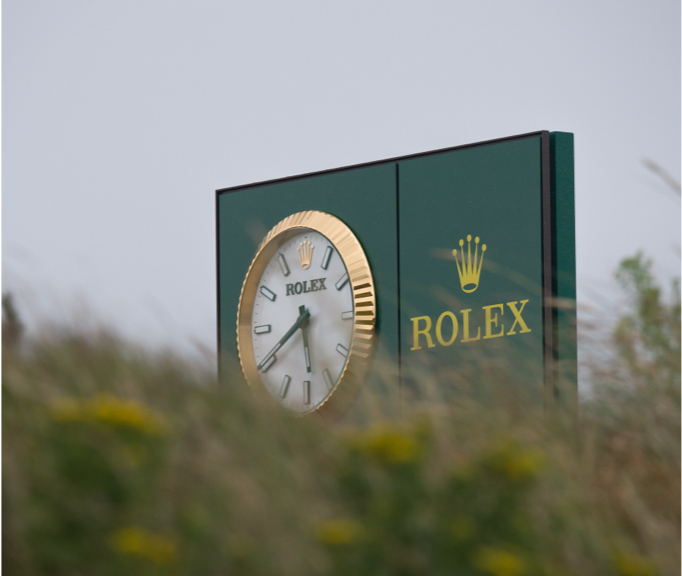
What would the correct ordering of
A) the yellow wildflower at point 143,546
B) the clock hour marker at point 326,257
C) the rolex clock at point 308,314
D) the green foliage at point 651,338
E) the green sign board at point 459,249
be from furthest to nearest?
the clock hour marker at point 326,257
the rolex clock at point 308,314
the green sign board at point 459,249
the green foliage at point 651,338
the yellow wildflower at point 143,546

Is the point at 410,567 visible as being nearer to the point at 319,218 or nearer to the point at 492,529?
the point at 492,529

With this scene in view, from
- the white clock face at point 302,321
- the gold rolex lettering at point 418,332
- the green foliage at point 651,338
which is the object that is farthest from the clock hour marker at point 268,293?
the green foliage at point 651,338

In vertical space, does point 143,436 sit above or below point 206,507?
above

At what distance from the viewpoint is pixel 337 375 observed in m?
5.99

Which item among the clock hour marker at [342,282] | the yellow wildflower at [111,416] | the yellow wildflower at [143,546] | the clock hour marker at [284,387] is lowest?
the clock hour marker at [284,387]

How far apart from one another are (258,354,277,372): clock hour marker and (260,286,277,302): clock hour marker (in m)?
0.39

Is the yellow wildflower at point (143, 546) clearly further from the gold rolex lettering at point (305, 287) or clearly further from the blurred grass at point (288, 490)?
the gold rolex lettering at point (305, 287)

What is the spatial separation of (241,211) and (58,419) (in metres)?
5.11

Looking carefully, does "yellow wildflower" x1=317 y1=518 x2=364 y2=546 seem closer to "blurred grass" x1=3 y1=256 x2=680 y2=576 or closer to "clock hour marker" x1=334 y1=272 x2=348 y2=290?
"blurred grass" x1=3 y1=256 x2=680 y2=576

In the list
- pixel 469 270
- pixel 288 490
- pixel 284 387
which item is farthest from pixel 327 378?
pixel 288 490

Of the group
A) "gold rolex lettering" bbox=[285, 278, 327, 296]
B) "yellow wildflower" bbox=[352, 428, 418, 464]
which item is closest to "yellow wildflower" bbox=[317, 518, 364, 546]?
"yellow wildflower" bbox=[352, 428, 418, 464]

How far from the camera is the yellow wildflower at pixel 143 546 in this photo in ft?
5.89

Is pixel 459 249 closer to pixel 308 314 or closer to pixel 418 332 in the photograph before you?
pixel 418 332

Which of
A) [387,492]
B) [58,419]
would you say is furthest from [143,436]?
[387,492]
